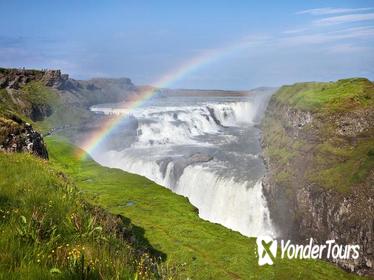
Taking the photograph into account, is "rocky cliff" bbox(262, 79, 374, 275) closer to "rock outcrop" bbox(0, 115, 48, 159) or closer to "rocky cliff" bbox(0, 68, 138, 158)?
"rock outcrop" bbox(0, 115, 48, 159)

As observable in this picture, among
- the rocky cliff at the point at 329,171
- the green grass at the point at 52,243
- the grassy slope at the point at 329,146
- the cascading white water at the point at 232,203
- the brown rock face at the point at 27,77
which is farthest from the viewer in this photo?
the brown rock face at the point at 27,77

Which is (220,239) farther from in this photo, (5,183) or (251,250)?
(5,183)

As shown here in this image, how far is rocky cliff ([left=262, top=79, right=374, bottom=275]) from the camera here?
37219mm

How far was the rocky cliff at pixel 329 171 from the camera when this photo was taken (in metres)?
37.2

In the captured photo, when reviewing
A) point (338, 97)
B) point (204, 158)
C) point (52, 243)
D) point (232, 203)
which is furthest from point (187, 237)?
point (338, 97)

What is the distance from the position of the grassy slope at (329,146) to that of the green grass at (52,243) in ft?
118

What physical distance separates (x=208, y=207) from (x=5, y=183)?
138ft

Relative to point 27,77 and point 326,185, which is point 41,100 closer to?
point 27,77

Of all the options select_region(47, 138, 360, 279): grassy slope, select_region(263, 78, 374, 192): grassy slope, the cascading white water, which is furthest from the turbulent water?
select_region(47, 138, 360, 279): grassy slope


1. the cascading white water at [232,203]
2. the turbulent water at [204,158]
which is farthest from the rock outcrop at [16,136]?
the turbulent water at [204,158]

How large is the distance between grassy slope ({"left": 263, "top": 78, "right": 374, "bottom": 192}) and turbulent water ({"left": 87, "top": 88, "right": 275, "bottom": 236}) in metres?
3.71

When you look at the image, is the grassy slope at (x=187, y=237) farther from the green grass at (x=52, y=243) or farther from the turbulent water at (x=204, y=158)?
the green grass at (x=52, y=243)

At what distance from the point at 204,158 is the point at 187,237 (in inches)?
1307

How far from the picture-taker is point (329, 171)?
44.8 m
